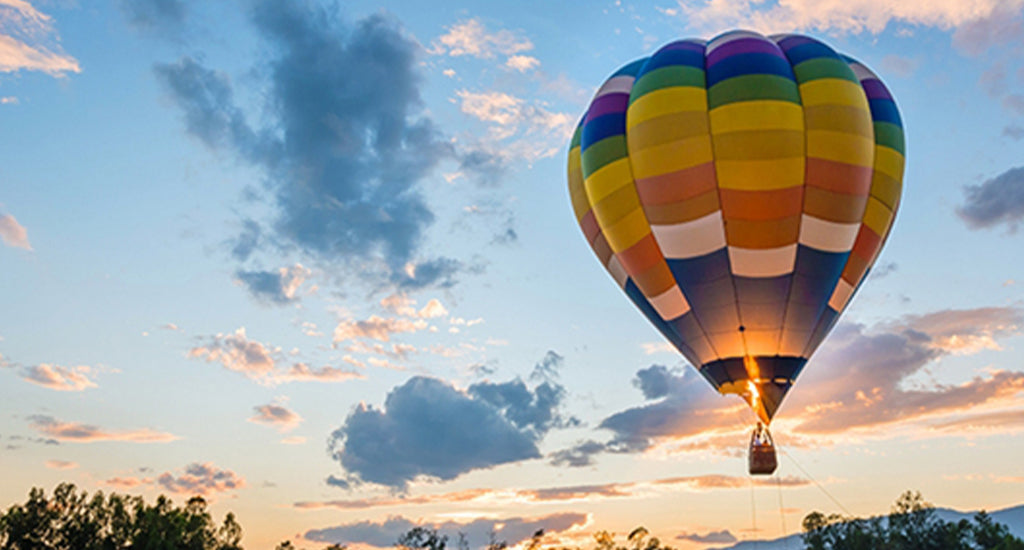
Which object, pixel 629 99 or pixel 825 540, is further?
pixel 825 540

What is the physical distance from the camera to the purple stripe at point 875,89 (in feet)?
84.9

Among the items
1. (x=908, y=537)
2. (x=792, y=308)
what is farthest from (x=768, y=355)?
(x=908, y=537)

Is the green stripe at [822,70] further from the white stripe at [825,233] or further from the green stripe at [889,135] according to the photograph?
the white stripe at [825,233]

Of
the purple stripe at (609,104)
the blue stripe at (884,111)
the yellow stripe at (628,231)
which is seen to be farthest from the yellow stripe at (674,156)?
the blue stripe at (884,111)

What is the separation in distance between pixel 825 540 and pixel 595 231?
2453 inches

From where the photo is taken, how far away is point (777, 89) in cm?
2356

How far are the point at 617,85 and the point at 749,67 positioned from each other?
14.4 feet

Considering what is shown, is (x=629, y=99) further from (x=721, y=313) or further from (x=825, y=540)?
(x=825, y=540)

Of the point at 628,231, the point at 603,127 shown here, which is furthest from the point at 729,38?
the point at 628,231

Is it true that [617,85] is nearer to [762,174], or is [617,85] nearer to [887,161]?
[762,174]

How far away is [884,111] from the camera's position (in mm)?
25531

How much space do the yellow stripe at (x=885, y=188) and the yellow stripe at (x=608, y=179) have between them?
6.97 meters

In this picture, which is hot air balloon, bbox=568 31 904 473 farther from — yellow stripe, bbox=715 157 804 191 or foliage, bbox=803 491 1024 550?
foliage, bbox=803 491 1024 550

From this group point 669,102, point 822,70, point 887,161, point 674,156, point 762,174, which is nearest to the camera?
point 762,174
